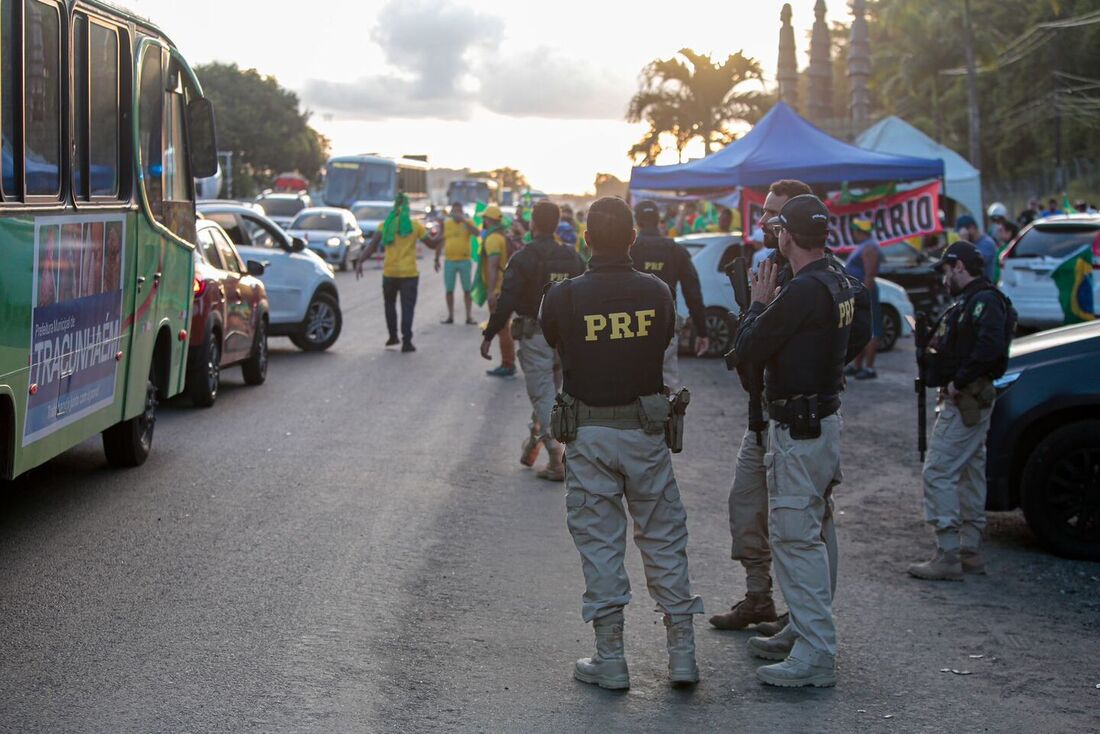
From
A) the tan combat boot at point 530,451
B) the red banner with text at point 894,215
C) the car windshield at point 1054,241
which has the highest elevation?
the red banner with text at point 894,215

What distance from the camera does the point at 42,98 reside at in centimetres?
749

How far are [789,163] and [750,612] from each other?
13.9 m

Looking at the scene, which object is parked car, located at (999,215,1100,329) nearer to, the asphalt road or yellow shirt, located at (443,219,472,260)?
yellow shirt, located at (443,219,472,260)

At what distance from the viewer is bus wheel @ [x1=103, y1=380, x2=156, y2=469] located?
9.97 metres

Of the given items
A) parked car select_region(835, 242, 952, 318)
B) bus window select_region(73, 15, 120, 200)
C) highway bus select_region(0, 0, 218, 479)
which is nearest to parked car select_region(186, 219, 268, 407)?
highway bus select_region(0, 0, 218, 479)

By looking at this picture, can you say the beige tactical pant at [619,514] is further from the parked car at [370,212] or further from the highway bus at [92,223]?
the parked car at [370,212]

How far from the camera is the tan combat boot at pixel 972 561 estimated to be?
26.0 feet

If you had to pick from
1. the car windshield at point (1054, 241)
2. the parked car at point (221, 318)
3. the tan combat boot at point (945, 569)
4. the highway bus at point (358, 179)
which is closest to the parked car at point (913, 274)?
the car windshield at point (1054, 241)

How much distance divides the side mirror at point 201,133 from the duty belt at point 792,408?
21.4 feet

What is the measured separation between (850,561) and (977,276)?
1.71m

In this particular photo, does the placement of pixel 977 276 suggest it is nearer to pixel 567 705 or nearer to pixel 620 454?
pixel 620 454

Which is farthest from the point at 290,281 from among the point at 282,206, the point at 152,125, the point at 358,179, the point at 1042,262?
the point at 358,179

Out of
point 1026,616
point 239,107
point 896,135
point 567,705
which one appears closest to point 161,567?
point 567,705

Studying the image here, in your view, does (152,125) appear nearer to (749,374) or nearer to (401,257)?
(749,374)
